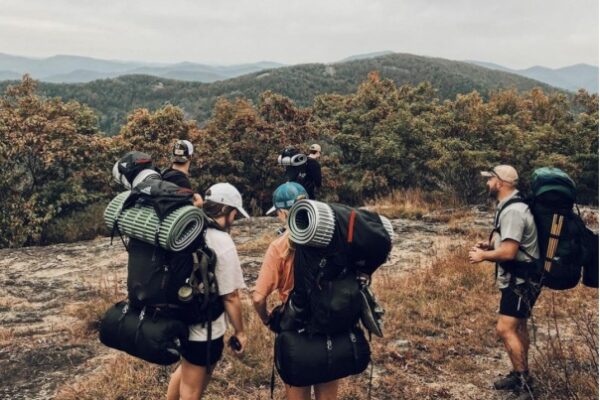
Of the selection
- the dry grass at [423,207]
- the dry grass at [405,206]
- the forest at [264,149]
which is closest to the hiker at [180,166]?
the dry grass at [405,206]

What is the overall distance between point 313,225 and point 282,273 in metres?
0.60

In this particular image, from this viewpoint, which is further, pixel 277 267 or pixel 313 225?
pixel 277 267

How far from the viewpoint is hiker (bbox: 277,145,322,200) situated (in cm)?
627

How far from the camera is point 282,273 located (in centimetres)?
307

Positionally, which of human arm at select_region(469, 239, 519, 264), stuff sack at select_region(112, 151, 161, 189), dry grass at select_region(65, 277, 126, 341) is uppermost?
stuff sack at select_region(112, 151, 161, 189)

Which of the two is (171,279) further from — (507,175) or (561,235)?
(561,235)

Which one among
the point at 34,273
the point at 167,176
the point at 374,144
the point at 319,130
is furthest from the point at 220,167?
the point at 167,176

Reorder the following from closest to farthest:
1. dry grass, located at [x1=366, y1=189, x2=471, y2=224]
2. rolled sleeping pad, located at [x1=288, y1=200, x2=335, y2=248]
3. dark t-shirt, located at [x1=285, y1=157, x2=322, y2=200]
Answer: rolled sleeping pad, located at [x1=288, y1=200, x2=335, y2=248]
dark t-shirt, located at [x1=285, y1=157, x2=322, y2=200]
dry grass, located at [x1=366, y1=189, x2=471, y2=224]

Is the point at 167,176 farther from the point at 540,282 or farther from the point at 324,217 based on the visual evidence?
the point at 540,282

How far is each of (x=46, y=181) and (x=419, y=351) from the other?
36.0 feet

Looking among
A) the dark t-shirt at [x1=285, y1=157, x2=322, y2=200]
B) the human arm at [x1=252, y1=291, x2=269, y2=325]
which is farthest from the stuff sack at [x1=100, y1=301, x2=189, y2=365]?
the dark t-shirt at [x1=285, y1=157, x2=322, y2=200]

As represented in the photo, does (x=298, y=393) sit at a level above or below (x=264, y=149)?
below

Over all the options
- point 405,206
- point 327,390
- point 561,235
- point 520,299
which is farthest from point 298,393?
point 405,206

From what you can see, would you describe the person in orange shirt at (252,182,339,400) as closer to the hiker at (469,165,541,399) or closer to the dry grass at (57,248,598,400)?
the dry grass at (57,248,598,400)
